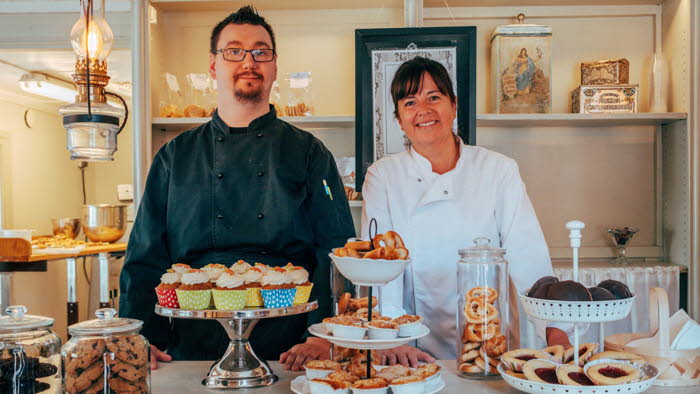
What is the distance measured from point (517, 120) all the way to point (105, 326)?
7.20ft

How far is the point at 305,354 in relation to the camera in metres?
1.46

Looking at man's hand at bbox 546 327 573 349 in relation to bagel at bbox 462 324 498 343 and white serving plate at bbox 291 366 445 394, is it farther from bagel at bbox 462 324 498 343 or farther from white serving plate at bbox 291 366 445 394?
white serving plate at bbox 291 366 445 394

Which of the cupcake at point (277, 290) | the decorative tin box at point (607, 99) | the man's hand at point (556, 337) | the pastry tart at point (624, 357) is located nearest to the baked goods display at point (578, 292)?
the pastry tart at point (624, 357)

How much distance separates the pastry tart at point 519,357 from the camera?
1.22 meters

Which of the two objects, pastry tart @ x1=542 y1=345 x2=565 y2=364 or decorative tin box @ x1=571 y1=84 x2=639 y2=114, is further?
decorative tin box @ x1=571 y1=84 x2=639 y2=114

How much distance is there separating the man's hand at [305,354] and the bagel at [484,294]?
370 mm

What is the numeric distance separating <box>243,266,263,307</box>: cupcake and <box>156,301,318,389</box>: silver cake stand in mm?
40

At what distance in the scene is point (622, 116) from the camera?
280 centimetres

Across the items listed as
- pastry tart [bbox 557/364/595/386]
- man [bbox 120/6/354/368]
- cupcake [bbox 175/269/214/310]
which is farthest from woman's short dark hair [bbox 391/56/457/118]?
pastry tart [bbox 557/364/595/386]

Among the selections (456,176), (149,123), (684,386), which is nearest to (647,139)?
(456,176)

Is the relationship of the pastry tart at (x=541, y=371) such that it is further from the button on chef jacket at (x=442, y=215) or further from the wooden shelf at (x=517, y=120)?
the wooden shelf at (x=517, y=120)

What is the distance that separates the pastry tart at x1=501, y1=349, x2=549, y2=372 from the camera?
1219 millimetres

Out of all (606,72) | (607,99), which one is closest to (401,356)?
(607,99)

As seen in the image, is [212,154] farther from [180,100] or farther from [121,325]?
[180,100]
